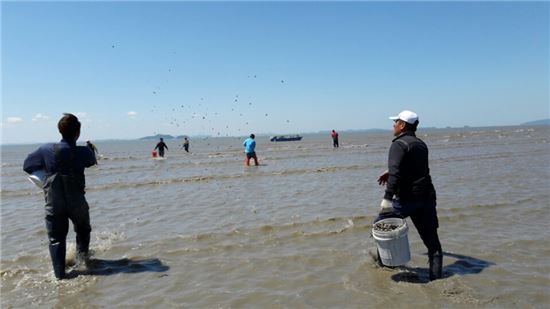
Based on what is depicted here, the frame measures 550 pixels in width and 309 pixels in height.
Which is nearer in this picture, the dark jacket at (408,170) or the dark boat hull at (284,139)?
the dark jacket at (408,170)

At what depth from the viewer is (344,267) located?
5789 millimetres

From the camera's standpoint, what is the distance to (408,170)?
5082mm

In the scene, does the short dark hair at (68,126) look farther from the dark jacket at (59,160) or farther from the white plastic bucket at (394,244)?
the white plastic bucket at (394,244)

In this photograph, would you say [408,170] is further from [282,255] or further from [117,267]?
[117,267]

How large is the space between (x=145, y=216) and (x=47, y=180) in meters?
4.42

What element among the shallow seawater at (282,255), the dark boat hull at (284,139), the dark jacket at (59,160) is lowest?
the shallow seawater at (282,255)

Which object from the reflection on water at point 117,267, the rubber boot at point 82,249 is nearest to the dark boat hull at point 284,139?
the reflection on water at point 117,267

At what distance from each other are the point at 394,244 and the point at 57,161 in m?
4.69

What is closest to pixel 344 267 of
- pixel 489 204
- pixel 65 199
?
pixel 65 199

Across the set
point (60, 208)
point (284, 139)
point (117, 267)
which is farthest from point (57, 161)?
point (284, 139)

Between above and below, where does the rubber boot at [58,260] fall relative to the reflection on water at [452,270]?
above

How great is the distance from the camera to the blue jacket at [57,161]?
574 centimetres

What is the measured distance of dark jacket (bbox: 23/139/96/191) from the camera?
5.74m

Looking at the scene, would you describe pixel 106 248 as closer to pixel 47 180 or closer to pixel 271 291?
pixel 47 180
